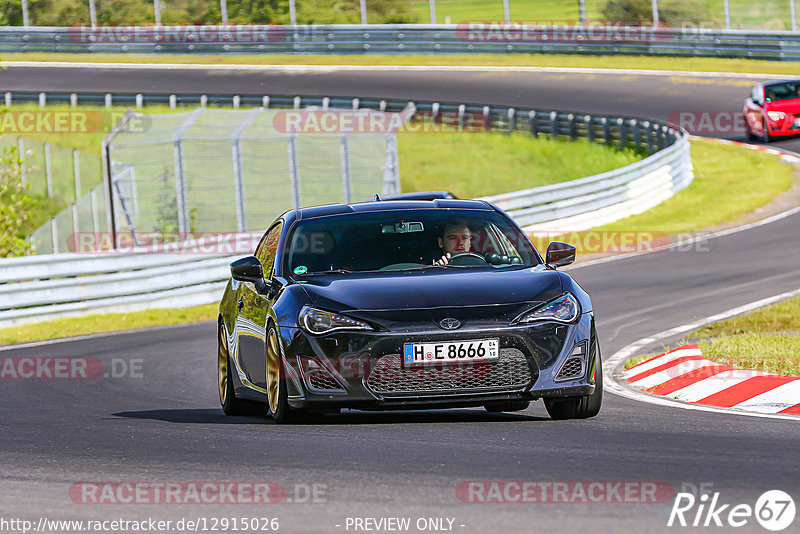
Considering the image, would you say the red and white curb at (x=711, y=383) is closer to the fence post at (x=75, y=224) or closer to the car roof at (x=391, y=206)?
the car roof at (x=391, y=206)

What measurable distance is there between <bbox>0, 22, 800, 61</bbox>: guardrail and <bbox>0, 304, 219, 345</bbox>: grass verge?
31.9 meters

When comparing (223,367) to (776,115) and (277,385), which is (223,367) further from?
(776,115)

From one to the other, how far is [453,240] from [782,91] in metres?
25.8

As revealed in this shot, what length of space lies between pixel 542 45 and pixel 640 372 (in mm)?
41571

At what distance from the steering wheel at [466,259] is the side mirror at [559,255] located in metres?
0.43

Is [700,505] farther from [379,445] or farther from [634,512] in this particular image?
[379,445]

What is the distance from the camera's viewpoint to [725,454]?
6668 mm

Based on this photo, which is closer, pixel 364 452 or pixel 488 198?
pixel 364 452

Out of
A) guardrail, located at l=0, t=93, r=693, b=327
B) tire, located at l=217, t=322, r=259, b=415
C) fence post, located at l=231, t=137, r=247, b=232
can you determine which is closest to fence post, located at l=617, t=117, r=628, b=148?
guardrail, located at l=0, t=93, r=693, b=327

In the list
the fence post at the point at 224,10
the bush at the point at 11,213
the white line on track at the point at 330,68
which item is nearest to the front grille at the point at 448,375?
the bush at the point at 11,213

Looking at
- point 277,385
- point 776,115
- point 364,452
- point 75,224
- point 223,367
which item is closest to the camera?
point 364,452

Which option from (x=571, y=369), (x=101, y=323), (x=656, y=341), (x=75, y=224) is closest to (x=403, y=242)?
(x=571, y=369)

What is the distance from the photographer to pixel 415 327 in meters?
7.67

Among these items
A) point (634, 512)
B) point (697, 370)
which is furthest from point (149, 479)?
point (697, 370)
